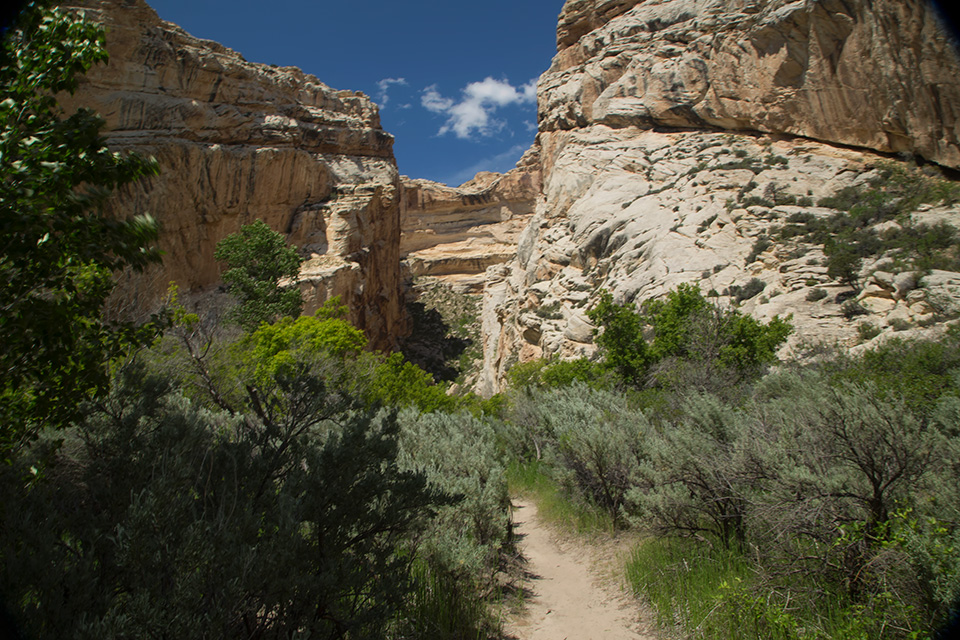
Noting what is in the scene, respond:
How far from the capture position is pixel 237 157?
31.8m

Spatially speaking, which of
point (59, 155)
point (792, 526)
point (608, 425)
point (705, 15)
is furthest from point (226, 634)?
point (705, 15)

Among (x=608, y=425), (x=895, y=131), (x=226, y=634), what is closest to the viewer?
(x=226, y=634)

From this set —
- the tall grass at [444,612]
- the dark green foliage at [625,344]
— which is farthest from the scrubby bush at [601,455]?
the dark green foliage at [625,344]

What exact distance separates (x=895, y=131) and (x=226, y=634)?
2811cm

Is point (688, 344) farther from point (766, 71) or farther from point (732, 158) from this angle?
point (766, 71)

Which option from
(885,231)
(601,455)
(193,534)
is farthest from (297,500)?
(885,231)

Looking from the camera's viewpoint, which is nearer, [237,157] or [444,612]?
[444,612]

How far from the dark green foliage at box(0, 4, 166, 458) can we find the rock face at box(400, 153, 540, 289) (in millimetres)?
53648

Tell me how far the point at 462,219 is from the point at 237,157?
110 ft

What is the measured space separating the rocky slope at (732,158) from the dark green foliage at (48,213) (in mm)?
15303

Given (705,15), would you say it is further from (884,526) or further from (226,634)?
(226,634)

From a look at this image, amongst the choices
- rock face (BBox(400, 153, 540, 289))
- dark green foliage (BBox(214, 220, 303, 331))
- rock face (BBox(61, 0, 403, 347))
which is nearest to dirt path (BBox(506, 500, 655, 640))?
dark green foliage (BBox(214, 220, 303, 331))

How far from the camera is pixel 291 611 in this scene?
2.68 metres

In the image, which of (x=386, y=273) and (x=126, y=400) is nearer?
(x=126, y=400)
